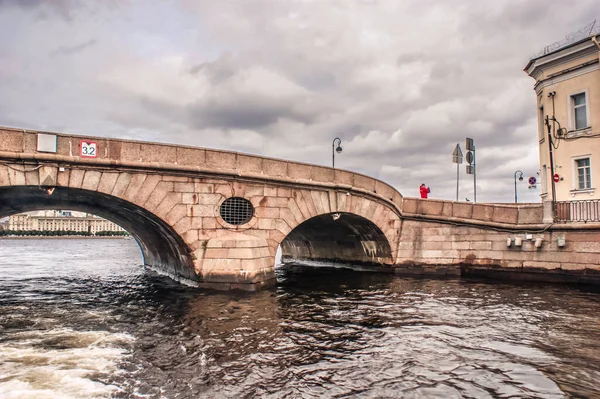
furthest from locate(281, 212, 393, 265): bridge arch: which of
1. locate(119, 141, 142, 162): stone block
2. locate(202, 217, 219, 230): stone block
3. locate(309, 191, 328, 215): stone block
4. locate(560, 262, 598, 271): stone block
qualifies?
locate(119, 141, 142, 162): stone block

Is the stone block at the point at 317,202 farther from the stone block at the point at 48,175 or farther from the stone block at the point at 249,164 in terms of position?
the stone block at the point at 48,175

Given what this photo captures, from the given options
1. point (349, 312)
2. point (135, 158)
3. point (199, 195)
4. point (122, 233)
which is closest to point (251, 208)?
point (199, 195)

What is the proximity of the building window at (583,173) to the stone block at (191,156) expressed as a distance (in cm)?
1751

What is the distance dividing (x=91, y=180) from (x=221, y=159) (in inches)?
152

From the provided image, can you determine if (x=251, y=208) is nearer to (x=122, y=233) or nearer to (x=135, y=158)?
(x=135, y=158)

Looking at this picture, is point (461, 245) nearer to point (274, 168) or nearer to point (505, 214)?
point (505, 214)

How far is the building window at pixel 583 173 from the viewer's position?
19.8 metres

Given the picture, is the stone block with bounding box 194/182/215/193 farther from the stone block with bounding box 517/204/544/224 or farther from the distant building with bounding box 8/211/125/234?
the distant building with bounding box 8/211/125/234

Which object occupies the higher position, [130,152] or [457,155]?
[457,155]

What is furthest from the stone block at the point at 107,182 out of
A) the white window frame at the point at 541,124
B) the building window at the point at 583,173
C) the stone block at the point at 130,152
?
the white window frame at the point at 541,124

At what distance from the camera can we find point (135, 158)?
1212 centimetres

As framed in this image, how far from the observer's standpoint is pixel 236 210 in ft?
45.6

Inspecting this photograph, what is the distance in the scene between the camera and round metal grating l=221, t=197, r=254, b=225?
13680 mm

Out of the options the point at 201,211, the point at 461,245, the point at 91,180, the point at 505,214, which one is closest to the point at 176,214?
the point at 201,211
